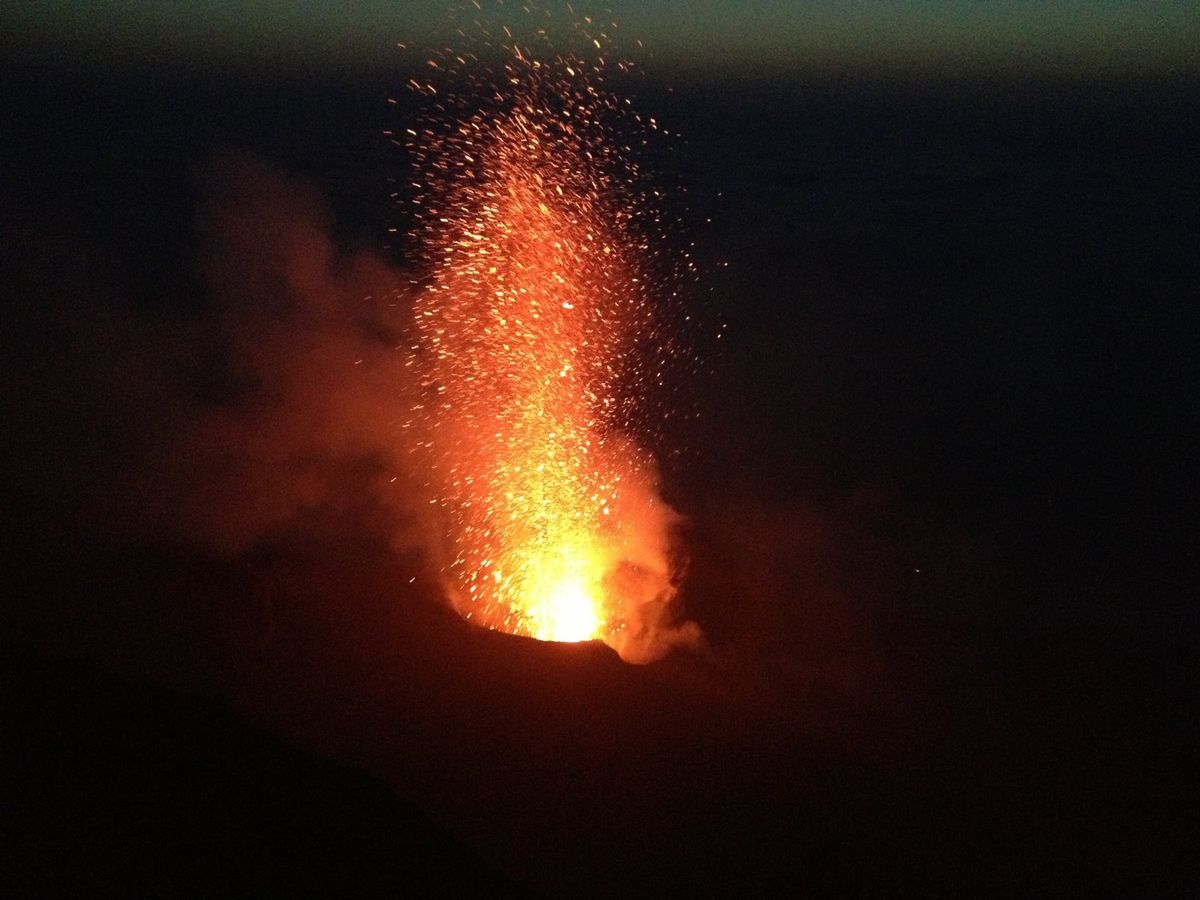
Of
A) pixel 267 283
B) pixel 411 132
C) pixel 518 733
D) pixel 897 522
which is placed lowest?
pixel 518 733

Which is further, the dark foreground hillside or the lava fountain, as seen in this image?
the lava fountain

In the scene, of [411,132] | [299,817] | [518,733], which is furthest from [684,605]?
[411,132]

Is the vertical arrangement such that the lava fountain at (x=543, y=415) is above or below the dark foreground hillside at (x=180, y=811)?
above

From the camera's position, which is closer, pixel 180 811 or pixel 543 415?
pixel 180 811

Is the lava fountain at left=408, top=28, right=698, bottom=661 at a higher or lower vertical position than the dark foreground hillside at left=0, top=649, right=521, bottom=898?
higher

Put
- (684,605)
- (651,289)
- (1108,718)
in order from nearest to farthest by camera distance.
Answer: (1108,718) → (684,605) → (651,289)

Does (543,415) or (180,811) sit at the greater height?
(543,415)

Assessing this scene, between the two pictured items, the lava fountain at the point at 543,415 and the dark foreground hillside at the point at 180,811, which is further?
the lava fountain at the point at 543,415

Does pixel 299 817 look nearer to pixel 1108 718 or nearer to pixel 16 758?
pixel 16 758
